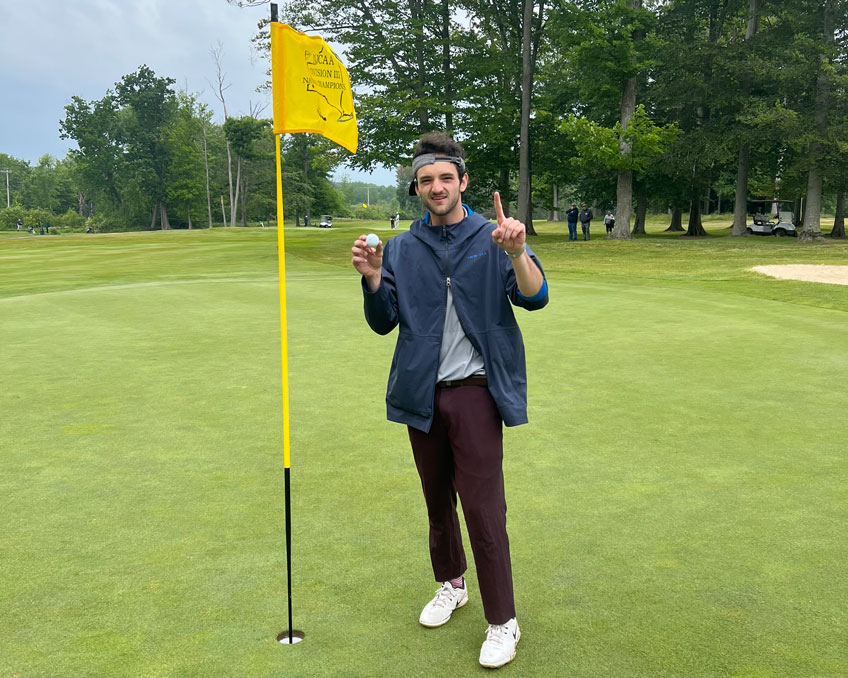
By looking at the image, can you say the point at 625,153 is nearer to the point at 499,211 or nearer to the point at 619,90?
the point at 619,90

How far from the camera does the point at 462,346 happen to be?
297 centimetres

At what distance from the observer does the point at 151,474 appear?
4.89 m

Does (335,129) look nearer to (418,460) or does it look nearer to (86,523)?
(418,460)

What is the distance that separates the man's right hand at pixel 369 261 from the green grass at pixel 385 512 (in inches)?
56.5

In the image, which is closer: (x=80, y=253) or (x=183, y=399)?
(x=183, y=399)

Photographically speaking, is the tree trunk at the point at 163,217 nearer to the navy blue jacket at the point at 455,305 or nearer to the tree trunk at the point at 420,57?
the tree trunk at the point at 420,57

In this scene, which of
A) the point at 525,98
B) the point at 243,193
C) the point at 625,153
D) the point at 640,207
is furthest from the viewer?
the point at 243,193

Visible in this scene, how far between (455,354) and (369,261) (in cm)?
50

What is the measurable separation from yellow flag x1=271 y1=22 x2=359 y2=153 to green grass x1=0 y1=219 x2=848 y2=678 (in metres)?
2.14

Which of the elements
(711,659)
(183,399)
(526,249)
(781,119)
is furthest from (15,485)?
(781,119)

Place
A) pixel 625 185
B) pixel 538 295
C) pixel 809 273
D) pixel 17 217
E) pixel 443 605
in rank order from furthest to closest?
1. pixel 17 217
2. pixel 625 185
3. pixel 809 273
4. pixel 443 605
5. pixel 538 295

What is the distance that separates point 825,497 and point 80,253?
3534 cm

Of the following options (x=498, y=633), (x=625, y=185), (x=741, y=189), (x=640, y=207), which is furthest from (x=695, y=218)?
(x=498, y=633)

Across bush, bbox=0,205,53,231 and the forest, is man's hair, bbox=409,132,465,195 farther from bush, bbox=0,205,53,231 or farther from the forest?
bush, bbox=0,205,53,231
